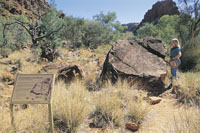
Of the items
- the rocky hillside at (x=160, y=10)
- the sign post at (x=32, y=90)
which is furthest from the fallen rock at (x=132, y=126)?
the rocky hillside at (x=160, y=10)

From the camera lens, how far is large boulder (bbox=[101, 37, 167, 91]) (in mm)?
5090

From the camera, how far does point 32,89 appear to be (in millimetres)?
2400

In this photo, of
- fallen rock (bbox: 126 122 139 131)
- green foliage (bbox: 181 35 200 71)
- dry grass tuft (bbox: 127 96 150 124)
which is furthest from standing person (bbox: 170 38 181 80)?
fallen rock (bbox: 126 122 139 131)

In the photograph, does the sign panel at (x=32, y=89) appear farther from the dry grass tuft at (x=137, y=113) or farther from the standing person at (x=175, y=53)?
the standing person at (x=175, y=53)

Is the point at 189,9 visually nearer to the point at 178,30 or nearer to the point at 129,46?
the point at 178,30

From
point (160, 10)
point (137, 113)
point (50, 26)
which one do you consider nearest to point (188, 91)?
point (137, 113)

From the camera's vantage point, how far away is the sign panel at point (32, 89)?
2.32 m

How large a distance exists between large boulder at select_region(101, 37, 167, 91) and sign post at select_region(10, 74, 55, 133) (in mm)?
3065

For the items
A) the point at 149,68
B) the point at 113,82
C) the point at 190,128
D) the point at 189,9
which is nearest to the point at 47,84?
the point at 190,128

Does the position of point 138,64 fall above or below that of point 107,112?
above

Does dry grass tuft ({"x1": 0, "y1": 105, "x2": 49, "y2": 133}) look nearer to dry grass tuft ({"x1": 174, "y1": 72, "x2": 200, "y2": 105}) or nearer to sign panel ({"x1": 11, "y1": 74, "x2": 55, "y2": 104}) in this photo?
sign panel ({"x1": 11, "y1": 74, "x2": 55, "y2": 104})

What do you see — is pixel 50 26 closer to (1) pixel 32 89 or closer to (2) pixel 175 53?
(2) pixel 175 53

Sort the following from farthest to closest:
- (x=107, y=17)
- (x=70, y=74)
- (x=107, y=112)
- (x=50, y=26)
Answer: (x=107, y=17)
(x=50, y=26)
(x=70, y=74)
(x=107, y=112)

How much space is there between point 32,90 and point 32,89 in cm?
2
